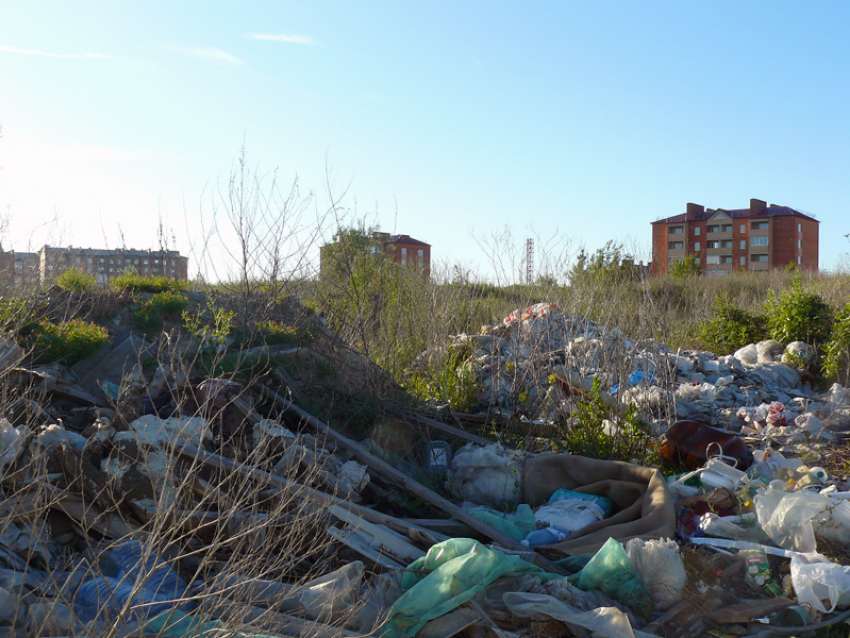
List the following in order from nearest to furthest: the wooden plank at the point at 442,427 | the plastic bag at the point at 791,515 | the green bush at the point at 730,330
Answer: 1. the plastic bag at the point at 791,515
2. the wooden plank at the point at 442,427
3. the green bush at the point at 730,330

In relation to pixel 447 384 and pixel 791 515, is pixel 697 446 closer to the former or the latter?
pixel 791 515

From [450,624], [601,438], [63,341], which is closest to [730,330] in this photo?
[601,438]

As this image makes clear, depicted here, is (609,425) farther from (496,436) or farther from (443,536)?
(443,536)

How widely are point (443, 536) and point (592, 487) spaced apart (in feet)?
4.44

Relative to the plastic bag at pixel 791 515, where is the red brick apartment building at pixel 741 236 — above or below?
above

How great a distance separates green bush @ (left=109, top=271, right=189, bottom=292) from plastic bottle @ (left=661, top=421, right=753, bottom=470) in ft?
21.6

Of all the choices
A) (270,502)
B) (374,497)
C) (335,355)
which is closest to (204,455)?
(270,502)

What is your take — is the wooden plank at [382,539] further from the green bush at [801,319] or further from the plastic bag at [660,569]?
the green bush at [801,319]

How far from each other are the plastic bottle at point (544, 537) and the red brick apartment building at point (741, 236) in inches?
1889

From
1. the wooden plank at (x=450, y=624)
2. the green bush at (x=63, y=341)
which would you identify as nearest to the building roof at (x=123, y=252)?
the green bush at (x=63, y=341)

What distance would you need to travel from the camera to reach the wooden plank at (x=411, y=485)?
13.1 feet

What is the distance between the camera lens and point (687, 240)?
53.9 m

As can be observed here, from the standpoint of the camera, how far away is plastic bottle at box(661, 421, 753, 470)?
18.0 ft

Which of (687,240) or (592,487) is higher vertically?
(687,240)
